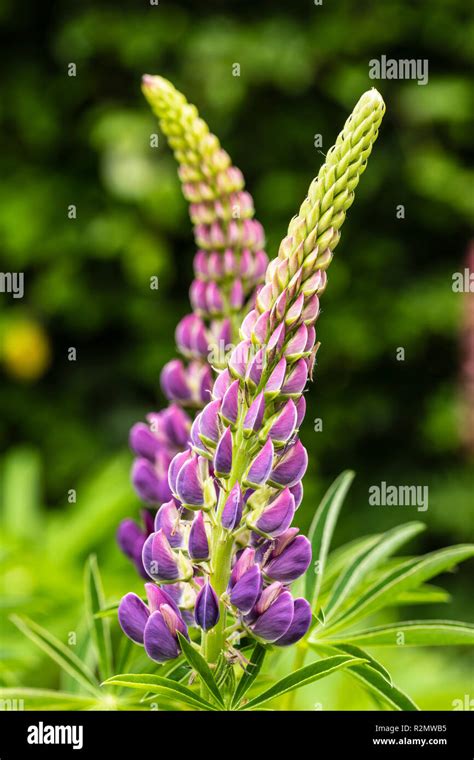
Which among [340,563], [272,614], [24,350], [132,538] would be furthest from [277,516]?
[24,350]

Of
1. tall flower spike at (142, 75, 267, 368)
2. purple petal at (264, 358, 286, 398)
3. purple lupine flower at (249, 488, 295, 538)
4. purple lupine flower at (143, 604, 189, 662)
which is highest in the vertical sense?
tall flower spike at (142, 75, 267, 368)

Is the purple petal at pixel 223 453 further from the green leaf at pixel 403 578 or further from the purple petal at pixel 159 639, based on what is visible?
the green leaf at pixel 403 578

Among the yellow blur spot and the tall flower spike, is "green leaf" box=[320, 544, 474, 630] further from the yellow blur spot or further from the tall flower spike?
the yellow blur spot

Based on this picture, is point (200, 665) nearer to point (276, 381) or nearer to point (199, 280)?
point (276, 381)
